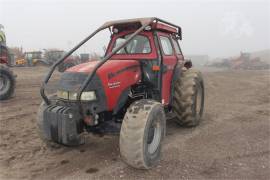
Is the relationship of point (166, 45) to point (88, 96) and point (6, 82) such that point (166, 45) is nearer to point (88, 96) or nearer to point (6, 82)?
point (88, 96)

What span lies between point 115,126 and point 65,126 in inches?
31.4

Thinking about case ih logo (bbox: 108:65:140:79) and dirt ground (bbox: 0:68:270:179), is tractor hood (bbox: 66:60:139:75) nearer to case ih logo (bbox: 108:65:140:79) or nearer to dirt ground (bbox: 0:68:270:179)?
case ih logo (bbox: 108:65:140:79)

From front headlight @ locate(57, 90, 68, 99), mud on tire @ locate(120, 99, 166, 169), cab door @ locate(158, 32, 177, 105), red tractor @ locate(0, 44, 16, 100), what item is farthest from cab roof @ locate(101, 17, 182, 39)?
red tractor @ locate(0, 44, 16, 100)

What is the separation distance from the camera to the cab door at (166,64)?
521 cm

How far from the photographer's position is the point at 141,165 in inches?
155

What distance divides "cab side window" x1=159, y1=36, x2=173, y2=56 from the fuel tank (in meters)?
0.92

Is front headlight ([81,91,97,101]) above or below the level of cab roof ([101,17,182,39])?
below

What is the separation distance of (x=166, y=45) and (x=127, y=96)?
1.52 meters

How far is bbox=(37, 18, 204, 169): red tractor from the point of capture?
12.9 ft

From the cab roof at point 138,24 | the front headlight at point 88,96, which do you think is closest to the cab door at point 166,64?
the cab roof at point 138,24

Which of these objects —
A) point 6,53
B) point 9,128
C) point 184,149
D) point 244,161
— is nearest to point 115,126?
point 184,149

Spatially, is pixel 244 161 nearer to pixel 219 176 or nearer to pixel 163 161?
pixel 219 176

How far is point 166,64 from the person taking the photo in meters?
5.26

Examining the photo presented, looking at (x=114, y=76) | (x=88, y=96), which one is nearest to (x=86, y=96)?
(x=88, y=96)
